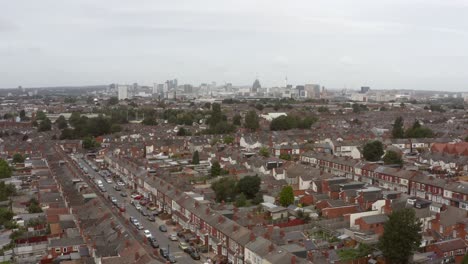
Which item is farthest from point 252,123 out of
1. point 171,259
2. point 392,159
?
point 171,259

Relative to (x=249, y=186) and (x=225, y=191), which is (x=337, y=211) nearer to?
(x=249, y=186)

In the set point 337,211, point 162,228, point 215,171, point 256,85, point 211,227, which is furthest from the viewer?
point 256,85

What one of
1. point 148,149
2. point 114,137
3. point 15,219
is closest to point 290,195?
point 15,219

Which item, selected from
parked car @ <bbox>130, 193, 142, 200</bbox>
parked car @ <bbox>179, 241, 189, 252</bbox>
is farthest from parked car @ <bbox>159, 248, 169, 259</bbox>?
parked car @ <bbox>130, 193, 142, 200</bbox>

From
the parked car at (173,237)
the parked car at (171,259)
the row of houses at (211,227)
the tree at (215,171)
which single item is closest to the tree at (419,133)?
the tree at (215,171)

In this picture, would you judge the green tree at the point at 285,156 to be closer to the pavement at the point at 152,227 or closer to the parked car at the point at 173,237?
the pavement at the point at 152,227

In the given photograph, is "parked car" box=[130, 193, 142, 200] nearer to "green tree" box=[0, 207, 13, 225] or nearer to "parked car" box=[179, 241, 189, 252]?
"green tree" box=[0, 207, 13, 225]
